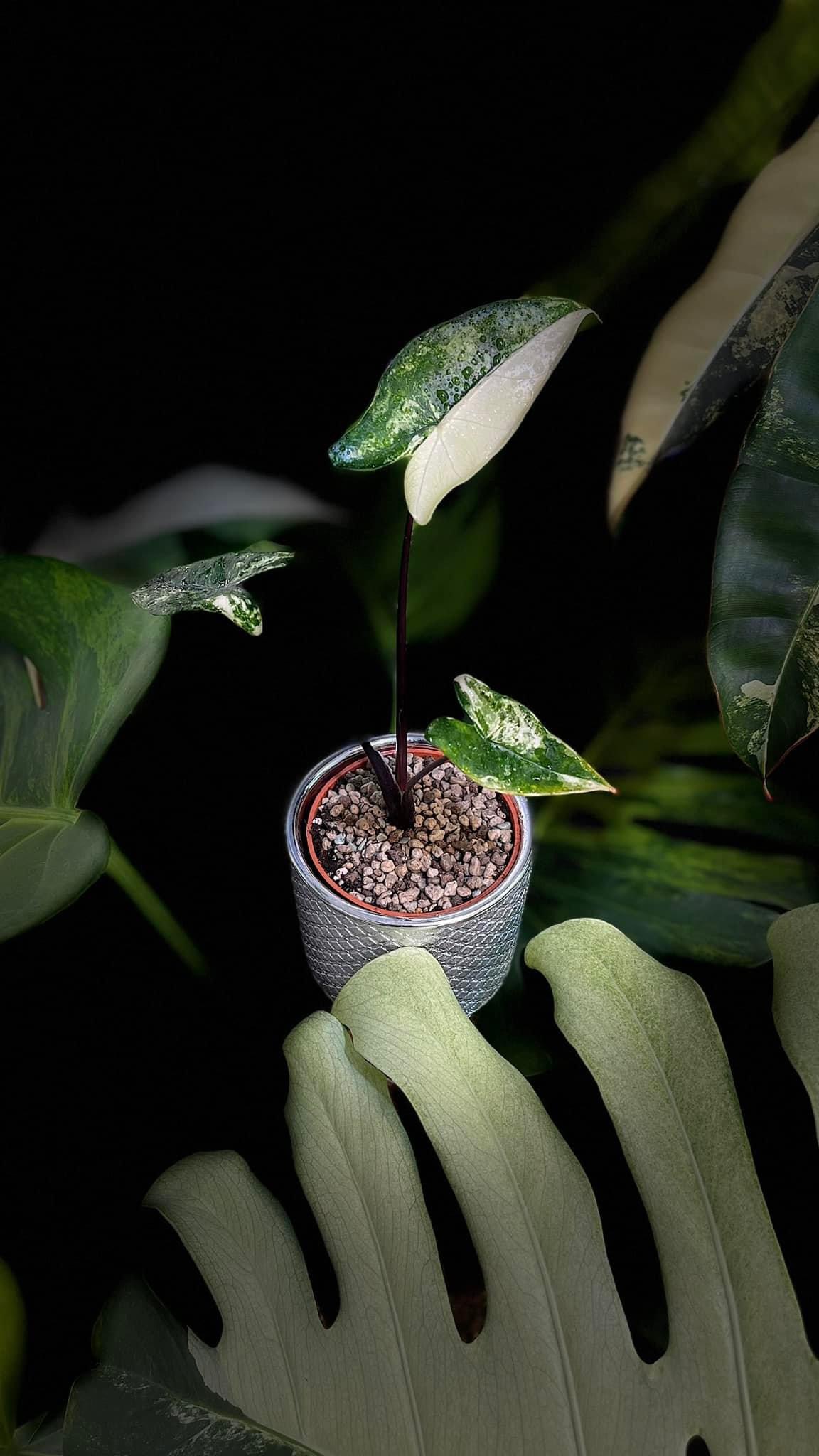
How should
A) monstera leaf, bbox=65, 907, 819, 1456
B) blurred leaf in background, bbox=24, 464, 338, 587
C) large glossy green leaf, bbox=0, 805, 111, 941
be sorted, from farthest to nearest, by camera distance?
blurred leaf in background, bbox=24, 464, 338, 587
large glossy green leaf, bbox=0, 805, 111, 941
monstera leaf, bbox=65, 907, 819, 1456

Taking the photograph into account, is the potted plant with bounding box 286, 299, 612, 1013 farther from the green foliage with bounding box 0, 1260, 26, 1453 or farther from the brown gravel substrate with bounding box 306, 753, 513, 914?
the green foliage with bounding box 0, 1260, 26, 1453

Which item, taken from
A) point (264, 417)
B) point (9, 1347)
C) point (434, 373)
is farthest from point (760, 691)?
point (9, 1347)

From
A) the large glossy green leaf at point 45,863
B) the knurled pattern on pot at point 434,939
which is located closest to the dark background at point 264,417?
the knurled pattern on pot at point 434,939

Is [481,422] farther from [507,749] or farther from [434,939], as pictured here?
[434,939]

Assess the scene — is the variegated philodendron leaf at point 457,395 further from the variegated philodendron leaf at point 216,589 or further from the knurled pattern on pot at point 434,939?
the knurled pattern on pot at point 434,939

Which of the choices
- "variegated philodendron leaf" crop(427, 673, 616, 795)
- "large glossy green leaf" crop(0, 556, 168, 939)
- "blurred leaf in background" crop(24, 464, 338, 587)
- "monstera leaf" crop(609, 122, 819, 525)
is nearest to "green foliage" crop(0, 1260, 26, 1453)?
"large glossy green leaf" crop(0, 556, 168, 939)

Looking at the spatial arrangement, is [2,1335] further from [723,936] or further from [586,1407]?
[723,936]
